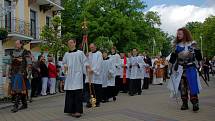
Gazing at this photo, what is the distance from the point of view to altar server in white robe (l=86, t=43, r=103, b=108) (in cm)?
1291

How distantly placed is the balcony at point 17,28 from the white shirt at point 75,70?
15.5m

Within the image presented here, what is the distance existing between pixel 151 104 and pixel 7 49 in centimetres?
1551

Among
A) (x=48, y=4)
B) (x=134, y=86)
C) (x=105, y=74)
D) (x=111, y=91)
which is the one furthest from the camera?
(x=48, y=4)

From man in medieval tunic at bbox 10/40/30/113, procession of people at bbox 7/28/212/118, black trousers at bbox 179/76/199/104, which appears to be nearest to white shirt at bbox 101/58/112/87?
procession of people at bbox 7/28/212/118

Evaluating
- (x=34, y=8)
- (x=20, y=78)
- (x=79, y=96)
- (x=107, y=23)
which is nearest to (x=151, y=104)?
(x=79, y=96)

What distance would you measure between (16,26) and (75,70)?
690 inches

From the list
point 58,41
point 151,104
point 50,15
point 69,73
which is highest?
point 50,15

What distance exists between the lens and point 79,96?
36.0ft

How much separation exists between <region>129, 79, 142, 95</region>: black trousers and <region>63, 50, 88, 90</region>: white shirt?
6.30 m

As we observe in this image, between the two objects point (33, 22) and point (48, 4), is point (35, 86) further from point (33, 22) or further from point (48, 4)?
point (48, 4)

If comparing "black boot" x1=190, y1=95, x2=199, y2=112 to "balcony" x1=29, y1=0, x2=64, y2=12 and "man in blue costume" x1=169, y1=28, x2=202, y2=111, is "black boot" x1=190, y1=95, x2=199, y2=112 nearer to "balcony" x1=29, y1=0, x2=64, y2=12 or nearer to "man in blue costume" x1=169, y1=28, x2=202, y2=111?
"man in blue costume" x1=169, y1=28, x2=202, y2=111

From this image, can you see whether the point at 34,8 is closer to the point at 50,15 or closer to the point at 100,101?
the point at 50,15

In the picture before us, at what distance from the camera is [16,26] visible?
27797 millimetres

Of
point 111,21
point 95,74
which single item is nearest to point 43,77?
point 95,74
